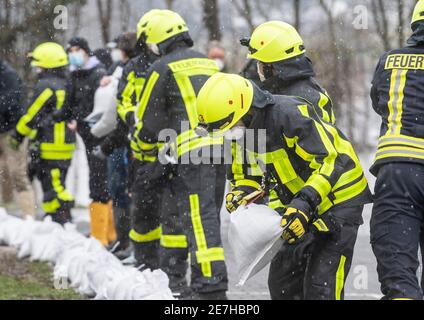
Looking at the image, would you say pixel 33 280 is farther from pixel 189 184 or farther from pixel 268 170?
pixel 268 170

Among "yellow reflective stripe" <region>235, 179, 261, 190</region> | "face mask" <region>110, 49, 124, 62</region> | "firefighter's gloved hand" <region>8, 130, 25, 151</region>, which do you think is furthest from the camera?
"firefighter's gloved hand" <region>8, 130, 25, 151</region>

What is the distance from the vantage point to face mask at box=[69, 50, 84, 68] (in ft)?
35.1

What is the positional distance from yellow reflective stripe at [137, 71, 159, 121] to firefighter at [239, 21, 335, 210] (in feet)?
4.31

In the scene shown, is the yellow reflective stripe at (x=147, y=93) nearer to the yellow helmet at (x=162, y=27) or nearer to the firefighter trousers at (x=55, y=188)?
the yellow helmet at (x=162, y=27)

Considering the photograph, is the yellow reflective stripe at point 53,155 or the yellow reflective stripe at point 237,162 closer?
the yellow reflective stripe at point 237,162

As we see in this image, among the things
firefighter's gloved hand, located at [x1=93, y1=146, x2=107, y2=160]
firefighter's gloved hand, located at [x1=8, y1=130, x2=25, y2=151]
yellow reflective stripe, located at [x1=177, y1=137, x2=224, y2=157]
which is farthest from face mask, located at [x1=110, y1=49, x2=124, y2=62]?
yellow reflective stripe, located at [x1=177, y1=137, x2=224, y2=157]

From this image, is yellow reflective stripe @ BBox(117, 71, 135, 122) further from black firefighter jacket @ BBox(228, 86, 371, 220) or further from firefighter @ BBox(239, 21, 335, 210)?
black firefighter jacket @ BBox(228, 86, 371, 220)

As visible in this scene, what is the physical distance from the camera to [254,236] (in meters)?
5.58

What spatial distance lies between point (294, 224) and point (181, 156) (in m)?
2.37

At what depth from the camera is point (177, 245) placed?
26.9ft

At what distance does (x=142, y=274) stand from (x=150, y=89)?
145cm

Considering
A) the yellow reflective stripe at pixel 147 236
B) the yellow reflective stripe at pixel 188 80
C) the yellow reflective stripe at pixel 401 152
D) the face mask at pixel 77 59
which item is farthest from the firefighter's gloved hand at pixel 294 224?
the face mask at pixel 77 59

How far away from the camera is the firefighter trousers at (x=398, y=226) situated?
570cm
